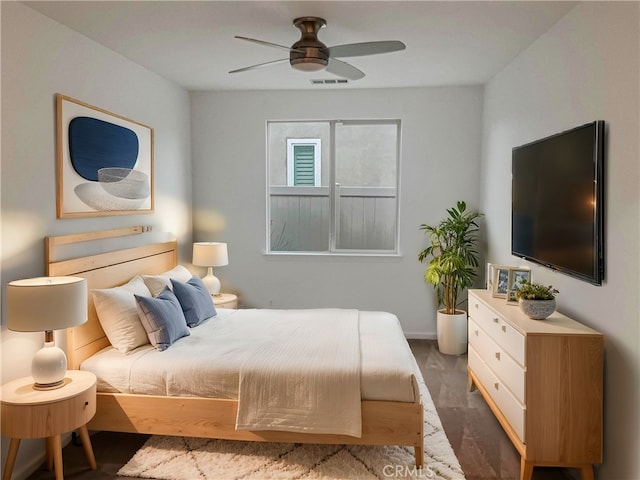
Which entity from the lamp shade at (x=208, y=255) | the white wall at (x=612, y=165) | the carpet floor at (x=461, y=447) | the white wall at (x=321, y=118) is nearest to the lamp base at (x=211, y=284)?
the lamp shade at (x=208, y=255)

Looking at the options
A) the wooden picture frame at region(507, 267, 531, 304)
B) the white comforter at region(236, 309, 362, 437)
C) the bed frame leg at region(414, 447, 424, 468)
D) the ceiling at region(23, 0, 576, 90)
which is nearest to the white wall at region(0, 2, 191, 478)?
the ceiling at region(23, 0, 576, 90)

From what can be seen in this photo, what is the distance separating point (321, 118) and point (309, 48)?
7.27 feet

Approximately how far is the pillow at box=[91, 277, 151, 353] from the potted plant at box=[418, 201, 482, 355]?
283cm

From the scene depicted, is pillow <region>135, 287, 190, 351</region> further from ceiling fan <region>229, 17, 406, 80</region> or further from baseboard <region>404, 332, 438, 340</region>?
baseboard <region>404, 332, 438, 340</region>

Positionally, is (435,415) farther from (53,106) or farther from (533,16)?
(53,106)

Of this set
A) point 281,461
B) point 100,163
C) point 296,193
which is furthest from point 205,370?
point 296,193

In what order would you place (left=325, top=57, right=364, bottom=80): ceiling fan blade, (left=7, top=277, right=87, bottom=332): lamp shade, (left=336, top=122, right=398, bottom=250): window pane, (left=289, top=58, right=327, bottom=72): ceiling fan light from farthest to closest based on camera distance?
(left=336, top=122, right=398, bottom=250): window pane, (left=325, top=57, right=364, bottom=80): ceiling fan blade, (left=289, top=58, right=327, bottom=72): ceiling fan light, (left=7, top=277, right=87, bottom=332): lamp shade

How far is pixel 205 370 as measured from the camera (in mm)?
Answer: 2871

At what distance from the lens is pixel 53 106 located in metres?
3.03

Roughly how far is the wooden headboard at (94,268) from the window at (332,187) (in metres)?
1.75

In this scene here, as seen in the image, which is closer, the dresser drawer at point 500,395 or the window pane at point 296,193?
the dresser drawer at point 500,395

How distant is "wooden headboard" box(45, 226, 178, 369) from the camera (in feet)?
9.82

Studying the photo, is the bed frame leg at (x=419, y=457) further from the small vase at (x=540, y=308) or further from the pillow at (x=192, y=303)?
the pillow at (x=192, y=303)

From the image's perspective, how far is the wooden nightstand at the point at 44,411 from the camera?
2.37m
